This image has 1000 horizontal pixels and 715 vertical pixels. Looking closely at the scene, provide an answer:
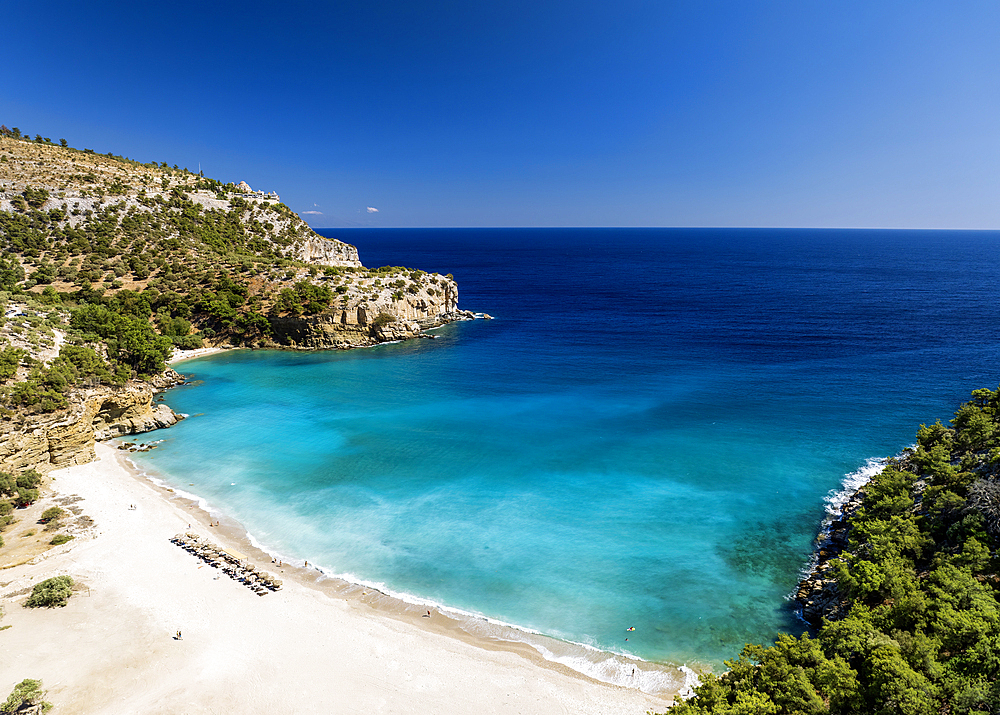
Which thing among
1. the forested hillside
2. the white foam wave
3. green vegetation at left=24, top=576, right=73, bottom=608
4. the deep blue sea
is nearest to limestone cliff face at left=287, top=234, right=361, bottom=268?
the forested hillside

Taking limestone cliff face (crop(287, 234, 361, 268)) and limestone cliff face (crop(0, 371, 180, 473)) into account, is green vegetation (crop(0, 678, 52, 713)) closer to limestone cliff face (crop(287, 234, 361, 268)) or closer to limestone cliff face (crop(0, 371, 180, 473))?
limestone cliff face (crop(0, 371, 180, 473))

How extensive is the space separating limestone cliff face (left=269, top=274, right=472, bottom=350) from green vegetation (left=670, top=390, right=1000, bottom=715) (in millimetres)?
67724

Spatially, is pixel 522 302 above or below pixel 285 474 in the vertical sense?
above

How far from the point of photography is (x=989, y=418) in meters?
27.8

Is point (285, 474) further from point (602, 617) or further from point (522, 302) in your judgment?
point (522, 302)

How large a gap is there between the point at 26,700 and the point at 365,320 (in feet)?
208

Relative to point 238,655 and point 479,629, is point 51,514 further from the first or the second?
point 479,629

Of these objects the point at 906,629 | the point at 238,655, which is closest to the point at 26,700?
the point at 238,655

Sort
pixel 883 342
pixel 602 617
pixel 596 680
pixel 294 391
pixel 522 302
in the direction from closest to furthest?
1. pixel 596 680
2. pixel 602 617
3. pixel 294 391
4. pixel 883 342
5. pixel 522 302

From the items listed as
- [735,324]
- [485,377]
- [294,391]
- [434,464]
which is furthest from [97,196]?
[735,324]

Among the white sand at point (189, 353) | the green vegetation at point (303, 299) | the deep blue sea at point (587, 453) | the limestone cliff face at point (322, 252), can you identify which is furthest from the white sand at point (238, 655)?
the limestone cliff face at point (322, 252)

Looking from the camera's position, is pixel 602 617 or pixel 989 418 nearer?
pixel 602 617

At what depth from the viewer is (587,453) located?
39469 millimetres

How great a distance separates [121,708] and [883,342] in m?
83.4
